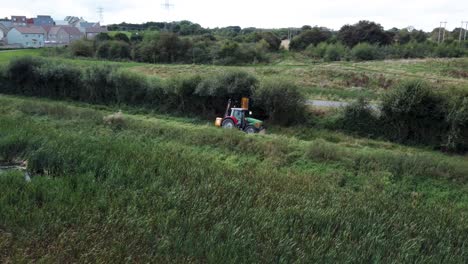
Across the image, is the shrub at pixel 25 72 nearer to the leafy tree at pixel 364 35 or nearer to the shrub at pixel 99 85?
the shrub at pixel 99 85

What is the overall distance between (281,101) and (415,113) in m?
6.70

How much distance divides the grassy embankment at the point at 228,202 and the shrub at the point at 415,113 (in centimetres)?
146

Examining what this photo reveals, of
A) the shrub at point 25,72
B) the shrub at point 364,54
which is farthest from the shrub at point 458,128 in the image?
the shrub at point 364,54

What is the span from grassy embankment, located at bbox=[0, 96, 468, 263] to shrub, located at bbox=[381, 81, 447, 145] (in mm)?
1462

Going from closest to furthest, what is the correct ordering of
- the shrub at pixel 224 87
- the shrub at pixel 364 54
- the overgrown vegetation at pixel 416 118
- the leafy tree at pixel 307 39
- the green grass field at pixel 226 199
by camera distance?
the green grass field at pixel 226 199 → the overgrown vegetation at pixel 416 118 → the shrub at pixel 224 87 → the shrub at pixel 364 54 → the leafy tree at pixel 307 39

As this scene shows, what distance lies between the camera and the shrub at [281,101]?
21609 mm

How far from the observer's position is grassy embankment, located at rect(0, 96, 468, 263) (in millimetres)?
7809

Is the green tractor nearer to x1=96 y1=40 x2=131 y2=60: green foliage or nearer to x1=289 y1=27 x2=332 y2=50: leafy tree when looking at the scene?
x1=96 y1=40 x2=131 y2=60: green foliage

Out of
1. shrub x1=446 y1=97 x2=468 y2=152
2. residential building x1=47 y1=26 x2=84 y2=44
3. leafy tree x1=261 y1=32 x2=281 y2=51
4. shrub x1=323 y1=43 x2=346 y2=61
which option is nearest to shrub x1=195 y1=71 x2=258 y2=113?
shrub x1=446 y1=97 x2=468 y2=152

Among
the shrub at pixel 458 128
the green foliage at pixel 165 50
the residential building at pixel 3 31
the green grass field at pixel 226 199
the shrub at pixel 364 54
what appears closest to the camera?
the green grass field at pixel 226 199

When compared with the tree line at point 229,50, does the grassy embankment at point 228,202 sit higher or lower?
lower

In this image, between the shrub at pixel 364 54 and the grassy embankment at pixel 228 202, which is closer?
the grassy embankment at pixel 228 202

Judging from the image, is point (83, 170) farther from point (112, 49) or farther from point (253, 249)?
point (112, 49)

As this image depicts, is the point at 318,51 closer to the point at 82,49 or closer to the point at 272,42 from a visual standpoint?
the point at 272,42
